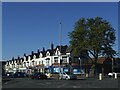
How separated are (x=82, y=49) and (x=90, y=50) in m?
1.89

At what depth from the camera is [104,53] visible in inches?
3123

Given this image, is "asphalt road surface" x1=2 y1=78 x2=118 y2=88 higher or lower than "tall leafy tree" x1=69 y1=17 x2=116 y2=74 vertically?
lower

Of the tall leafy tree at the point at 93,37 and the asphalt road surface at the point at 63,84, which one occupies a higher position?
the tall leafy tree at the point at 93,37

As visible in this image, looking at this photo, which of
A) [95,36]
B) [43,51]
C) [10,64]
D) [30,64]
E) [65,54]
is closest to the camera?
[95,36]

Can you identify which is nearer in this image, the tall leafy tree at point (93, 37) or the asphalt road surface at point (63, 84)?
the asphalt road surface at point (63, 84)

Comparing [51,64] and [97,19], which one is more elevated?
[97,19]

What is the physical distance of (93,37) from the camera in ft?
258

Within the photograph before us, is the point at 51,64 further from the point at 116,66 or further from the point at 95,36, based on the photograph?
the point at 95,36

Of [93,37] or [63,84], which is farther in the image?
[93,37]

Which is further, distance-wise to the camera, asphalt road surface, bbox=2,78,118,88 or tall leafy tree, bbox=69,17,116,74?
tall leafy tree, bbox=69,17,116,74

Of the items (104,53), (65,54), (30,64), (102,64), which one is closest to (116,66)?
(102,64)

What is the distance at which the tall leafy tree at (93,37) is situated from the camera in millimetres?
77438

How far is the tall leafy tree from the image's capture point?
254 feet

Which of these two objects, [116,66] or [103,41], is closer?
[103,41]
